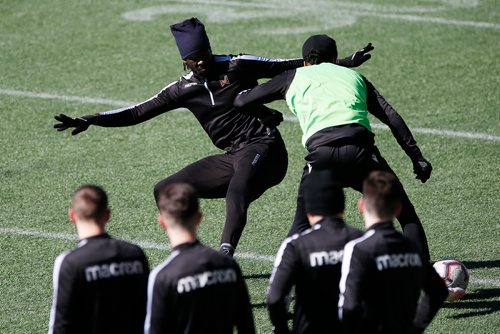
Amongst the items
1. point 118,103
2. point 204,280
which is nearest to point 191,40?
point 204,280

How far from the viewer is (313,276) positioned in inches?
213

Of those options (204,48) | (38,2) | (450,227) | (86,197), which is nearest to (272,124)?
(204,48)

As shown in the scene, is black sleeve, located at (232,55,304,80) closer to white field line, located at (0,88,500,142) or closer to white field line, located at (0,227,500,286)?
white field line, located at (0,227,500,286)

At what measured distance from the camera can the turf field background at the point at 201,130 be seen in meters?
8.91

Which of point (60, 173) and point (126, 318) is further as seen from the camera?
point (60, 173)

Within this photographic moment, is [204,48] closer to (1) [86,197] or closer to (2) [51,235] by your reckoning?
(2) [51,235]

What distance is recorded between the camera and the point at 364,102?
25.2ft

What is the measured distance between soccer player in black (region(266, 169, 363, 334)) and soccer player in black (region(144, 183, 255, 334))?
0.29 m

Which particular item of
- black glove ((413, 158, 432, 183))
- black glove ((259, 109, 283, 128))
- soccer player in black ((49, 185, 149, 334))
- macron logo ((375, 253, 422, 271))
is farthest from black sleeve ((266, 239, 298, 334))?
black glove ((259, 109, 283, 128))

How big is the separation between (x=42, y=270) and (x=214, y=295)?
3864 mm

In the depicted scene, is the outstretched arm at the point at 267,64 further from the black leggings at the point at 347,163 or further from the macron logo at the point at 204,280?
the macron logo at the point at 204,280

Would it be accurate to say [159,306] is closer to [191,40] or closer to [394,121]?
[394,121]

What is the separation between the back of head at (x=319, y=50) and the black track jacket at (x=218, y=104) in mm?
779

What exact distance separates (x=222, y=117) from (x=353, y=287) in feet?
11.4
